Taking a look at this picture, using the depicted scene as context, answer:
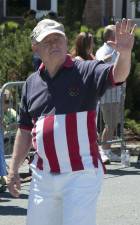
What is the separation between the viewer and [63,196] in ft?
15.7

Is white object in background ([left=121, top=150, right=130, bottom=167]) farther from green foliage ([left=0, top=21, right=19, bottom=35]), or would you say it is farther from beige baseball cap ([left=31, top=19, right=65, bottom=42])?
beige baseball cap ([left=31, top=19, right=65, bottom=42])

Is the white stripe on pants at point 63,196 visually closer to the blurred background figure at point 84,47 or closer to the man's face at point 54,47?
the man's face at point 54,47

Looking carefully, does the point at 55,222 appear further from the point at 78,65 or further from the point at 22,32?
the point at 22,32

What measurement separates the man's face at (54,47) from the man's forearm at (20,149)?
0.56m

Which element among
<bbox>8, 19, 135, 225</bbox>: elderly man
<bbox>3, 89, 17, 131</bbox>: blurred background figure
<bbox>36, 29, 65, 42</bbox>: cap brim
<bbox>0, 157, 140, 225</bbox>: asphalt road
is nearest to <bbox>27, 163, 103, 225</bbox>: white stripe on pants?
<bbox>8, 19, 135, 225</bbox>: elderly man

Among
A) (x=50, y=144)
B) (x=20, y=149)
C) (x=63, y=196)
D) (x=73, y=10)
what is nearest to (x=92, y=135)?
(x=50, y=144)

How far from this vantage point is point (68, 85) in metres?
4.89

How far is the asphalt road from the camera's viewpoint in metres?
7.74

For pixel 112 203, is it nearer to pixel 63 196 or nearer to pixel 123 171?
pixel 123 171

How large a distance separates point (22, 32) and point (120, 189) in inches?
268

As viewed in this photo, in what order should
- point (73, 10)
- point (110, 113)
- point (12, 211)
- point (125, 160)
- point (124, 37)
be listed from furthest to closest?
1. point (73, 10)
2. point (110, 113)
3. point (125, 160)
4. point (12, 211)
5. point (124, 37)

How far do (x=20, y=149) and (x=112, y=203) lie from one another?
353 cm

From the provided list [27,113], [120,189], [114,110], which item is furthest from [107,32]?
[27,113]

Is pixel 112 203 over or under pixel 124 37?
under
